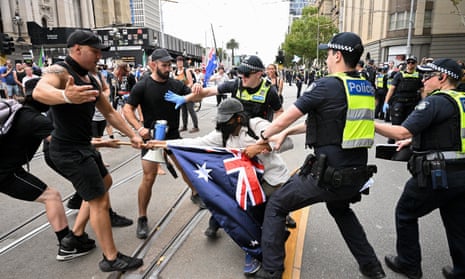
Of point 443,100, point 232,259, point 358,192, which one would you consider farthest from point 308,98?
point 232,259

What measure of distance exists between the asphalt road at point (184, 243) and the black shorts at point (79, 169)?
0.82 metres

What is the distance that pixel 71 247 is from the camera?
10.6 feet

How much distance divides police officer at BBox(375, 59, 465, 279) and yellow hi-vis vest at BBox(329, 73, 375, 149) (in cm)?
32

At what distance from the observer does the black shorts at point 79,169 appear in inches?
114

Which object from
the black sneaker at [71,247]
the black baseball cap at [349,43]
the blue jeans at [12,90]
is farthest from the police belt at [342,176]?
the blue jeans at [12,90]

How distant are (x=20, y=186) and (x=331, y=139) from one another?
2920 mm

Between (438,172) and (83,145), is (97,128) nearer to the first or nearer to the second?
(83,145)

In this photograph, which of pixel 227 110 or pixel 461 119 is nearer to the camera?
pixel 461 119

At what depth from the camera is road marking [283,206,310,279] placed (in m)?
2.99

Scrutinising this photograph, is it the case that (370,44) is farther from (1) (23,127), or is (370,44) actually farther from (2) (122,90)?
(1) (23,127)

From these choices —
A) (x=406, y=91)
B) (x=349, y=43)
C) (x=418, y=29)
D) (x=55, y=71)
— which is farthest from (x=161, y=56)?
(x=418, y=29)

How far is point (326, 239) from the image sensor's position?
11.7 feet

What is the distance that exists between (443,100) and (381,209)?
2.26m

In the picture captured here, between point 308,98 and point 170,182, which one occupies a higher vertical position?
point 308,98
